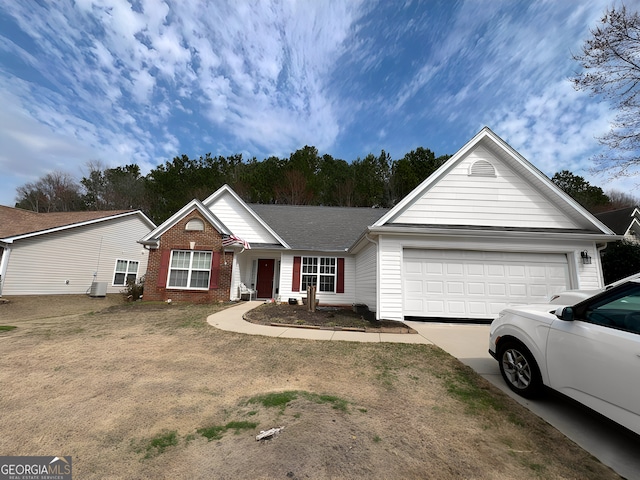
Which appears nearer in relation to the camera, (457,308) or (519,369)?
(519,369)

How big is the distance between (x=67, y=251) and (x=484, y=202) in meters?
22.4

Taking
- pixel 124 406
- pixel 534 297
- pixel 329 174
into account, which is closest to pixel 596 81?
pixel 534 297

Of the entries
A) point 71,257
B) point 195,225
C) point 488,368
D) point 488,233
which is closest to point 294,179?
point 195,225

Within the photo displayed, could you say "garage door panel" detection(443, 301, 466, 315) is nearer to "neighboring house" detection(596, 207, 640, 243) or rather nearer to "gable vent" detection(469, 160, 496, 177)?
"gable vent" detection(469, 160, 496, 177)

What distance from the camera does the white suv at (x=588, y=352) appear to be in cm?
254

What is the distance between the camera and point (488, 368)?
16.0 ft

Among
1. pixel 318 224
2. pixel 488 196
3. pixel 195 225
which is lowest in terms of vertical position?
pixel 195 225

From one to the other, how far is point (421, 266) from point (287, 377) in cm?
638

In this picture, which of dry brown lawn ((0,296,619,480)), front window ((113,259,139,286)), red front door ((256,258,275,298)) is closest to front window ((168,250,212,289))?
red front door ((256,258,275,298))

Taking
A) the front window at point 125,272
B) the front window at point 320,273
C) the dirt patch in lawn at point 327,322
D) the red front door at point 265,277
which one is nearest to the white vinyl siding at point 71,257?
the front window at point 125,272

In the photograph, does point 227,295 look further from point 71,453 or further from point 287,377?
point 71,453

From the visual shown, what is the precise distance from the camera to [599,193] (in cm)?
2902

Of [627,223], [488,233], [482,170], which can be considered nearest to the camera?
[488,233]

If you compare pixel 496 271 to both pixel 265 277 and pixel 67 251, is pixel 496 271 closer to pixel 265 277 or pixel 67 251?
pixel 265 277
